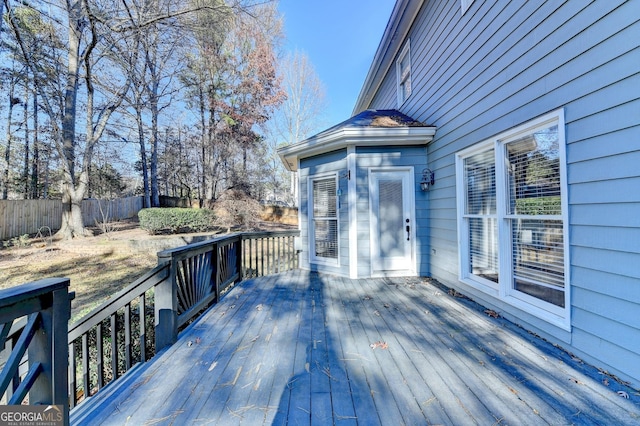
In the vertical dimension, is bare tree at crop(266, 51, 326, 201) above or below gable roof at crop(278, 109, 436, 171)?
above

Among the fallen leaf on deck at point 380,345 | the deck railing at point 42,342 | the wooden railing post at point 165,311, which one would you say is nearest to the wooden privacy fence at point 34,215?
the wooden railing post at point 165,311

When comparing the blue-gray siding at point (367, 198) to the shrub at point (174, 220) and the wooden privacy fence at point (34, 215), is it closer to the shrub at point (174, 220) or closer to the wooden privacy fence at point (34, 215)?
the shrub at point (174, 220)

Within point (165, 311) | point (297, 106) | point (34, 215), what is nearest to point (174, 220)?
point (34, 215)

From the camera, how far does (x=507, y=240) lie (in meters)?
2.79

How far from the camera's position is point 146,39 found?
7117mm

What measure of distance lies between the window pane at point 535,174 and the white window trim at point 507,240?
0.08 metres

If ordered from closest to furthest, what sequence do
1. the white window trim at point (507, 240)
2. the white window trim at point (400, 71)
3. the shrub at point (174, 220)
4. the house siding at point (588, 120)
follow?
the house siding at point (588, 120), the white window trim at point (507, 240), the white window trim at point (400, 71), the shrub at point (174, 220)

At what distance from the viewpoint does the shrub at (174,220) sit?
30.3ft

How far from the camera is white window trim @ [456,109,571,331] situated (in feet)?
6.97

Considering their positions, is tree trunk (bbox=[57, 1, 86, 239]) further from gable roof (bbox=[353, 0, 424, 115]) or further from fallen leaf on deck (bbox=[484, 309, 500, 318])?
fallen leaf on deck (bbox=[484, 309, 500, 318])

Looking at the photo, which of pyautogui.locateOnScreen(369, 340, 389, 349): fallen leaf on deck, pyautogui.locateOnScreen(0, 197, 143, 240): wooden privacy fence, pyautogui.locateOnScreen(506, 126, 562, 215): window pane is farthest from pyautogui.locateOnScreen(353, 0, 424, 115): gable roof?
pyautogui.locateOnScreen(0, 197, 143, 240): wooden privacy fence

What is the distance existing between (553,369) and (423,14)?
5.15m

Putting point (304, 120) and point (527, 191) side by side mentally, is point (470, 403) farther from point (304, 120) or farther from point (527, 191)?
point (304, 120)

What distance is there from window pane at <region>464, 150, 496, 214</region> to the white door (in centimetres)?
106
